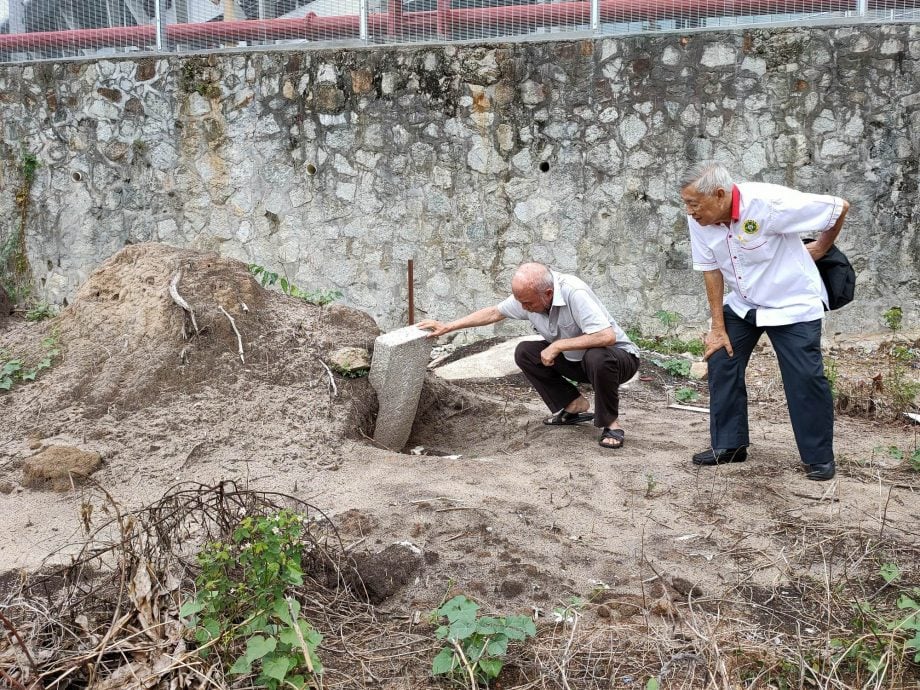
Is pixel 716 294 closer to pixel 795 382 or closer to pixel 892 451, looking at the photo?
pixel 795 382

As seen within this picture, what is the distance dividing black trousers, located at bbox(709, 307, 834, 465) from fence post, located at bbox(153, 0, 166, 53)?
5.81 meters

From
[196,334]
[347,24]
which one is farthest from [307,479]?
[347,24]

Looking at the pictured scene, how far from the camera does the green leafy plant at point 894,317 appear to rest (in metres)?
6.41

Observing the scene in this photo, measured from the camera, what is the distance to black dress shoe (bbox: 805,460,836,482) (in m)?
3.83

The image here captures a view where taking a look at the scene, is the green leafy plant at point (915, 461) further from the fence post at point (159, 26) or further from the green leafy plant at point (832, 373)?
the fence post at point (159, 26)

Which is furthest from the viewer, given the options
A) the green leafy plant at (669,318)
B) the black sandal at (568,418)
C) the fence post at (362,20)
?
the fence post at (362,20)

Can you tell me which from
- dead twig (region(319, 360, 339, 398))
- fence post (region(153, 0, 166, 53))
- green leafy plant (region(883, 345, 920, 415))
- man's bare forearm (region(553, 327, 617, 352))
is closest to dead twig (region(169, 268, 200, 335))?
dead twig (region(319, 360, 339, 398))

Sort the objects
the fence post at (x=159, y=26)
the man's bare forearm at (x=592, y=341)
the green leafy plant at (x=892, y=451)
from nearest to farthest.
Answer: the green leafy plant at (x=892, y=451) → the man's bare forearm at (x=592, y=341) → the fence post at (x=159, y=26)

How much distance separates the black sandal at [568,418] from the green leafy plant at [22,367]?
2.73 metres

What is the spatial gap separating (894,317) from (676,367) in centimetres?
165

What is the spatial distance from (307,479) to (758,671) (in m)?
2.14

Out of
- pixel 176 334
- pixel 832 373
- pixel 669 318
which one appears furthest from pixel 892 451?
pixel 176 334

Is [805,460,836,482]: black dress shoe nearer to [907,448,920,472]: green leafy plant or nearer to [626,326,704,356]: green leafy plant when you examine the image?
[907,448,920,472]: green leafy plant

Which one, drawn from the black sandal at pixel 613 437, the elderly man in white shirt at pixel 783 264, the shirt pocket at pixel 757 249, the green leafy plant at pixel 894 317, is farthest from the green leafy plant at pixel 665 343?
the shirt pocket at pixel 757 249
